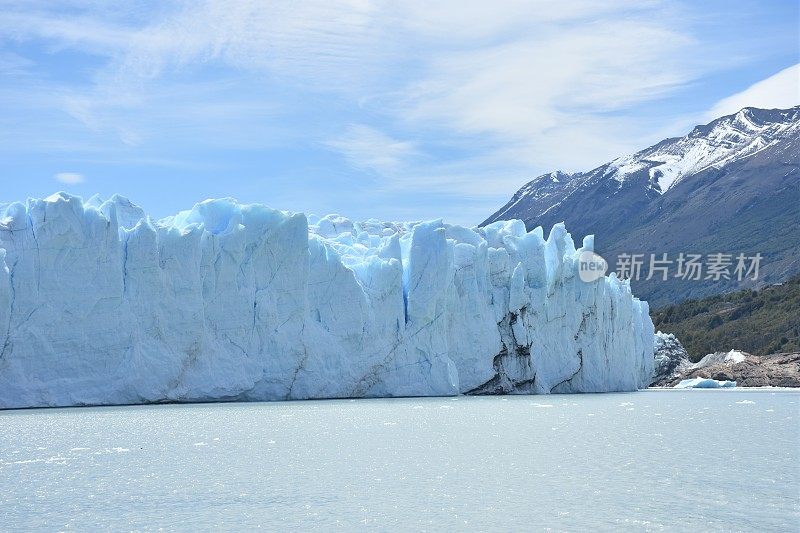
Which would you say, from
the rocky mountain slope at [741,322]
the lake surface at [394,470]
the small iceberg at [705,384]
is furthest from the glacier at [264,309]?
the rocky mountain slope at [741,322]

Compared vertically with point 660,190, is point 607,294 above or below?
below

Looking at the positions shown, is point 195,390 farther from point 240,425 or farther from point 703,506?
point 703,506

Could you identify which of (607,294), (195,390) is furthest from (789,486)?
(607,294)

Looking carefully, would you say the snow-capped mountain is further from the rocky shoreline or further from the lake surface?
the lake surface

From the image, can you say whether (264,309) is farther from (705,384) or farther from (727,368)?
(727,368)

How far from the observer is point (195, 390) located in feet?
79.7

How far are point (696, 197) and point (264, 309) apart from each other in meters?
110

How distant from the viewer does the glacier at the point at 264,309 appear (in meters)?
22.6

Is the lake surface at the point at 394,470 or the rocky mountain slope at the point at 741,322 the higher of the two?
the rocky mountain slope at the point at 741,322

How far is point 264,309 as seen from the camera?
81.8 ft

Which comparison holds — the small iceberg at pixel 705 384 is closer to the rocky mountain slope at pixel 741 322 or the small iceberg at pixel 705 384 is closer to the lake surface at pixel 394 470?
the rocky mountain slope at pixel 741 322

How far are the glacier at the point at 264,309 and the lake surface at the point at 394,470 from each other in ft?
6.37

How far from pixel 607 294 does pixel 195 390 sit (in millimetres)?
15949

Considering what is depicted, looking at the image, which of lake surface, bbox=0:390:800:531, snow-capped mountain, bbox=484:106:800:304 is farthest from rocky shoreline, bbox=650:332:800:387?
snow-capped mountain, bbox=484:106:800:304
